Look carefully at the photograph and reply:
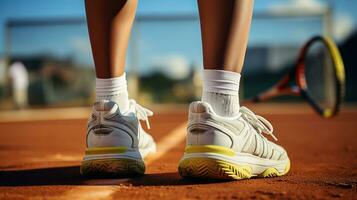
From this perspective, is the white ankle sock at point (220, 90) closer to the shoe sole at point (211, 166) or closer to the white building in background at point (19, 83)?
the shoe sole at point (211, 166)

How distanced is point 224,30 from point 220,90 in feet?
0.60

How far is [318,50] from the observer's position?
1109 centimetres

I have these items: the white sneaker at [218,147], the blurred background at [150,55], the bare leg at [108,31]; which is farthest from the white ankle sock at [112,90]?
the blurred background at [150,55]

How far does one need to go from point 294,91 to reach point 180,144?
121 centimetres

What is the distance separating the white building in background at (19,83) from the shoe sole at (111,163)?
10512 mm

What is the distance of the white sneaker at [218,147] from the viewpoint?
1.30 metres

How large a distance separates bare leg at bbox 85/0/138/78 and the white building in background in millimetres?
10431

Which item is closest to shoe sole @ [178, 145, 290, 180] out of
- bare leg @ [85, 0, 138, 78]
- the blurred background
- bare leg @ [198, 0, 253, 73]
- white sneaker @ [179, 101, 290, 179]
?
white sneaker @ [179, 101, 290, 179]

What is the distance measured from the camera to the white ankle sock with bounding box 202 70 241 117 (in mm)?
1354

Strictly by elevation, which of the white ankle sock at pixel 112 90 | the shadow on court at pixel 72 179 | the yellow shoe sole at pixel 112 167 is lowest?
the shadow on court at pixel 72 179

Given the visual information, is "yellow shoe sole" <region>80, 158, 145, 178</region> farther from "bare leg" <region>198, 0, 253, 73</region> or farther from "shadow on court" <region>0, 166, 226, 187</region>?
"bare leg" <region>198, 0, 253, 73</region>

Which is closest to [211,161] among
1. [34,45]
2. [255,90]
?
[255,90]

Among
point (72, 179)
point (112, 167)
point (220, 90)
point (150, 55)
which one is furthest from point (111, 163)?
point (150, 55)

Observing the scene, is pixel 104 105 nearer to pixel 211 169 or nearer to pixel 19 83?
pixel 211 169
